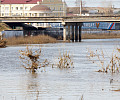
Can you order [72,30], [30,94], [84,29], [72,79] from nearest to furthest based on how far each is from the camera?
[30,94] < [72,79] < [72,30] < [84,29]

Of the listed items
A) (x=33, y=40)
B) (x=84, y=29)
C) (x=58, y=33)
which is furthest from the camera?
(x=84, y=29)

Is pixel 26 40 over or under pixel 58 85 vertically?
under

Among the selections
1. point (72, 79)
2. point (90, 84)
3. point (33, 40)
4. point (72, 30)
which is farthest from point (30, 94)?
point (72, 30)

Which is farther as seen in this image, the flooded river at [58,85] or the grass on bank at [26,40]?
the grass on bank at [26,40]

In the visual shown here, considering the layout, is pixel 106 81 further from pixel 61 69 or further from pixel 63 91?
pixel 61 69

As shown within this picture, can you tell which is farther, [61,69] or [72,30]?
[72,30]

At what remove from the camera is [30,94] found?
59.7 feet

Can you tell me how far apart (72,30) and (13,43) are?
39778mm

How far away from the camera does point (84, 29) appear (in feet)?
585

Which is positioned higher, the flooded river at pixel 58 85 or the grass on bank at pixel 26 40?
the flooded river at pixel 58 85

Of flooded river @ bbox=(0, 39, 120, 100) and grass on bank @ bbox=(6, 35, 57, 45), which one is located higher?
flooded river @ bbox=(0, 39, 120, 100)

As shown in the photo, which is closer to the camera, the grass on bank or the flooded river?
the flooded river

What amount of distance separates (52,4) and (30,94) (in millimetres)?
168204

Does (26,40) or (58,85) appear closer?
(58,85)
